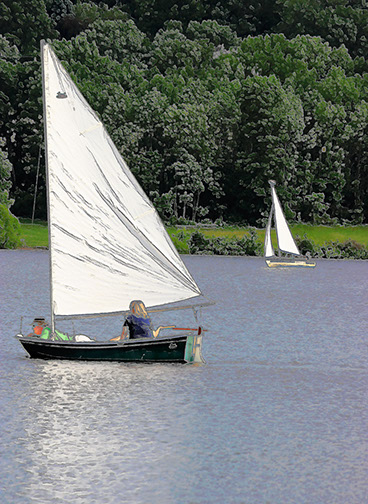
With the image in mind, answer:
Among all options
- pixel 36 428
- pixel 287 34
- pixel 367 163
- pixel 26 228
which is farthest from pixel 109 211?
pixel 287 34

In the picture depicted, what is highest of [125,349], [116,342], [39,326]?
[39,326]

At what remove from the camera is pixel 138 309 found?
28.0 meters

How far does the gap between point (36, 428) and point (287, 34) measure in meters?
166

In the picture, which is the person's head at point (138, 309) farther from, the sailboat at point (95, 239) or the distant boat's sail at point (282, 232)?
the distant boat's sail at point (282, 232)

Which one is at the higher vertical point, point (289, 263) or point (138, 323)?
point (289, 263)

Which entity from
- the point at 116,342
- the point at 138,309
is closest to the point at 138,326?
the point at 138,309

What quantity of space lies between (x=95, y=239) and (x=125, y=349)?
3.38 meters

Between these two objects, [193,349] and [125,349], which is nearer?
[125,349]

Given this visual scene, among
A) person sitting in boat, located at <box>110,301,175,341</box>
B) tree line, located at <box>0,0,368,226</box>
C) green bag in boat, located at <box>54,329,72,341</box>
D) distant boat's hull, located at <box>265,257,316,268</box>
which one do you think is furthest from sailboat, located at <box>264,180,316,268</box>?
person sitting in boat, located at <box>110,301,175,341</box>

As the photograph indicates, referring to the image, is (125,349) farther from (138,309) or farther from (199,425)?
(199,425)

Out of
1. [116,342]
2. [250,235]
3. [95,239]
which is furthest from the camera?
[250,235]

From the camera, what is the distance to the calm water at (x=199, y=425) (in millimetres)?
17156

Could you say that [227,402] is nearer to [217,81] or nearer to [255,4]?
[217,81]

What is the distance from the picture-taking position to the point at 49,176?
28172 mm
